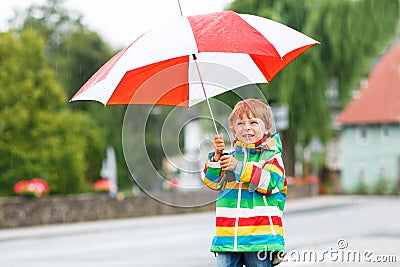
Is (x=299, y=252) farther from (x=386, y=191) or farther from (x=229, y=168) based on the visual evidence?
(x=386, y=191)

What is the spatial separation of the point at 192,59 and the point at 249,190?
1.28 metres

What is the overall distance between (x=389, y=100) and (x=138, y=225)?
34823 millimetres

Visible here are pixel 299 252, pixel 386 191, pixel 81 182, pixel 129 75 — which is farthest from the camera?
pixel 386 191

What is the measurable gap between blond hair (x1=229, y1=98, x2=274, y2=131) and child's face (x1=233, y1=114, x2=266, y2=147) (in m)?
0.02

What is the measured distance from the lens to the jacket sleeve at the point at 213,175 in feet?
16.0

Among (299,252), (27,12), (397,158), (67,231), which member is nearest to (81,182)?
(67,231)

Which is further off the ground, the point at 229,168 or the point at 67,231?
the point at 229,168

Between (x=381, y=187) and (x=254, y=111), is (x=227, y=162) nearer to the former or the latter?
(x=254, y=111)

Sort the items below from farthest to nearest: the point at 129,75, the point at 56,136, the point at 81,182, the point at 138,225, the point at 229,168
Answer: the point at 56,136 → the point at 81,182 → the point at 138,225 → the point at 129,75 → the point at 229,168

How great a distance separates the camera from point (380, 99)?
54.2 metres

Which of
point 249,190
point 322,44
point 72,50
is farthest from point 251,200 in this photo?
point 72,50

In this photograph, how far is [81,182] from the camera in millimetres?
28453

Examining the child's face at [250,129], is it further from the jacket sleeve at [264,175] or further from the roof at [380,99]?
the roof at [380,99]

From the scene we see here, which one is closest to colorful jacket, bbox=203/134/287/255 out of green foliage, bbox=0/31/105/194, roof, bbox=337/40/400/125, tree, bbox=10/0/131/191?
green foliage, bbox=0/31/105/194
